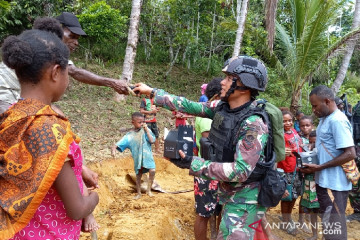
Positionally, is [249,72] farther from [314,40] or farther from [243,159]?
[314,40]

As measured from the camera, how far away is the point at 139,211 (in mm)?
4957

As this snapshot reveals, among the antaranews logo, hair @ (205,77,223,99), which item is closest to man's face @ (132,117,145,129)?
hair @ (205,77,223,99)

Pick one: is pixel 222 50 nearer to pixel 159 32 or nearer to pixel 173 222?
pixel 159 32

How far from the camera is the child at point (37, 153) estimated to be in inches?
52.4

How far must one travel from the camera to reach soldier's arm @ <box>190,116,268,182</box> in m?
2.25

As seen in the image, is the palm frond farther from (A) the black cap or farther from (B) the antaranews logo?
(A) the black cap

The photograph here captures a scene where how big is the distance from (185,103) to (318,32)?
7.42 meters

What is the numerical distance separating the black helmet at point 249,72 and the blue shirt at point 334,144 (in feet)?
4.83

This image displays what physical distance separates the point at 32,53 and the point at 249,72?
1622 mm

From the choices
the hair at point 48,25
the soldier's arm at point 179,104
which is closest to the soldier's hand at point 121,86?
the soldier's arm at point 179,104

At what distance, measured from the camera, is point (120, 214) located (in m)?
4.81

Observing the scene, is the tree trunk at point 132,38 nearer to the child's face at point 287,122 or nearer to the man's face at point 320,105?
the child's face at point 287,122

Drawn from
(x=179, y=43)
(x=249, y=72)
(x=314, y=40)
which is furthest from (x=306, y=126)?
(x=179, y=43)

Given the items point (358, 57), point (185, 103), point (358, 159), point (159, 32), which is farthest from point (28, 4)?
point (358, 57)
